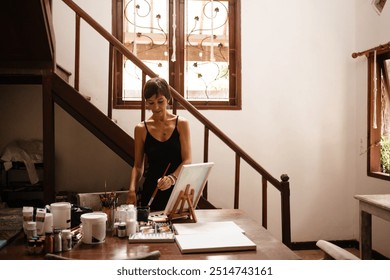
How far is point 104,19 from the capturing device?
12.9 ft

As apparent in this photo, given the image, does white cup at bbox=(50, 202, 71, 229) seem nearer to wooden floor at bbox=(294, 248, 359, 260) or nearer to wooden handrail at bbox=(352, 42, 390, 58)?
wooden floor at bbox=(294, 248, 359, 260)

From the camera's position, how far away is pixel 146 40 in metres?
4.07

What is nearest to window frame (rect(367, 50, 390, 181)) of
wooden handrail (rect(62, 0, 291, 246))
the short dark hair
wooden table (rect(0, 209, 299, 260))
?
wooden handrail (rect(62, 0, 291, 246))

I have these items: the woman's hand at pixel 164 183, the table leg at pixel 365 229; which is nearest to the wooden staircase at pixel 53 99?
the table leg at pixel 365 229

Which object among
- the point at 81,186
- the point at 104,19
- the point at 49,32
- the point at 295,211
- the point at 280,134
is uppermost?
the point at 104,19

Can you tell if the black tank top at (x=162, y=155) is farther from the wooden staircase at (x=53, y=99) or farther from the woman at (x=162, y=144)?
the wooden staircase at (x=53, y=99)

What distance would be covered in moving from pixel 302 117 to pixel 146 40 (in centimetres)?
175

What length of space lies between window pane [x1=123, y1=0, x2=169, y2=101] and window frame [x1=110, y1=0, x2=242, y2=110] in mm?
59

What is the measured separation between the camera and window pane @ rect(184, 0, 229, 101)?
13.5 ft

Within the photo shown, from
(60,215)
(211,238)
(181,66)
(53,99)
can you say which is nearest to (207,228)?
(211,238)

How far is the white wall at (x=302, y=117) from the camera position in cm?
411
